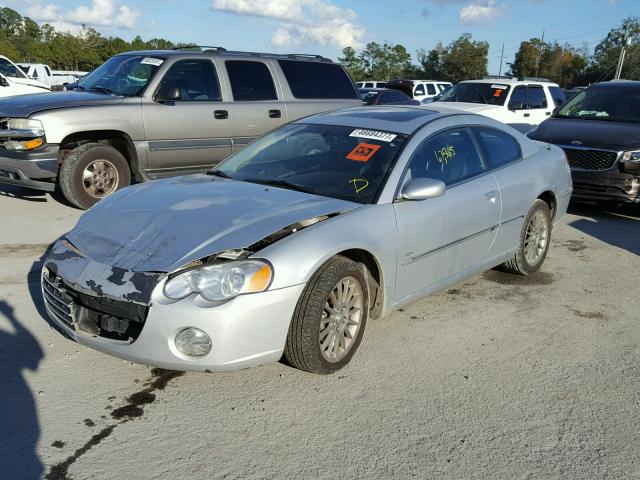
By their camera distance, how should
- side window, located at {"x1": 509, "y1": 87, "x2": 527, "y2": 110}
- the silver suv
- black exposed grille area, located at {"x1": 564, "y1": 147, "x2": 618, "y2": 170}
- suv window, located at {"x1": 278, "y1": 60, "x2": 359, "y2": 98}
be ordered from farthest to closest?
side window, located at {"x1": 509, "y1": 87, "x2": 527, "y2": 110}, suv window, located at {"x1": 278, "y1": 60, "x2": 359, "y2": 98}, black exposed grille area, located at {"x1": 564, "y1": 147, "x2": 618, "y2": 170}, the silver suv

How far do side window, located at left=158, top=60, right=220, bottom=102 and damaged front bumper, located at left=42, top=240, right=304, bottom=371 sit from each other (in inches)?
195

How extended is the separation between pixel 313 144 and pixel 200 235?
1.52 metres

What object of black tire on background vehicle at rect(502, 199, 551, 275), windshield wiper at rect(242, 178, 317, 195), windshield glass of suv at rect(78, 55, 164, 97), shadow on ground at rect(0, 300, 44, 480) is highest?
windshield glass of suv at rect(78, 55, 164, 97)

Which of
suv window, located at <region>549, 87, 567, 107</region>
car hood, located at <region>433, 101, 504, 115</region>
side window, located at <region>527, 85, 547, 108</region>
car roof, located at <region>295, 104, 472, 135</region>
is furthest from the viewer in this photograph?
suv window, located at <region>549, 87, 567, 107</region>

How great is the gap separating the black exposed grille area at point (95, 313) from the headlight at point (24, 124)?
3.96m

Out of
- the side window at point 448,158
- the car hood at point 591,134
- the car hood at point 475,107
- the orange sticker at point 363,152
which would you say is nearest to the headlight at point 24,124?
the orange sticker at point 363,152

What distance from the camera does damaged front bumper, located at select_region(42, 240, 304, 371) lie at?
306cm

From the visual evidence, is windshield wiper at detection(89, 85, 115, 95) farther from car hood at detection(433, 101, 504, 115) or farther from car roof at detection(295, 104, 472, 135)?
car hood at detection(433, 101, 504, 115)

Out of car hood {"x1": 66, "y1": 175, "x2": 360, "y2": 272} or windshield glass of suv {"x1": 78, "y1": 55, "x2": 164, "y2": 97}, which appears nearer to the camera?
car hood {"x1": 66, "y1": 175, "x2": 360, "y2": 272}

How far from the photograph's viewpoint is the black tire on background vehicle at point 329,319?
3316 millimetres

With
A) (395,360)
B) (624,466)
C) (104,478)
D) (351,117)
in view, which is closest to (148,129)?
(351,117)

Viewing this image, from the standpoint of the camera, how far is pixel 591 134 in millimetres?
8117

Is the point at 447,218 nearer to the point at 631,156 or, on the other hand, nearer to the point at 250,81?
the point at 631,156

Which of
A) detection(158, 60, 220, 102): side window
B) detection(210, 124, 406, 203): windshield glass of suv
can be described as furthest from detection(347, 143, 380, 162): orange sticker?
detection(158, 60, 220, 102): side window
